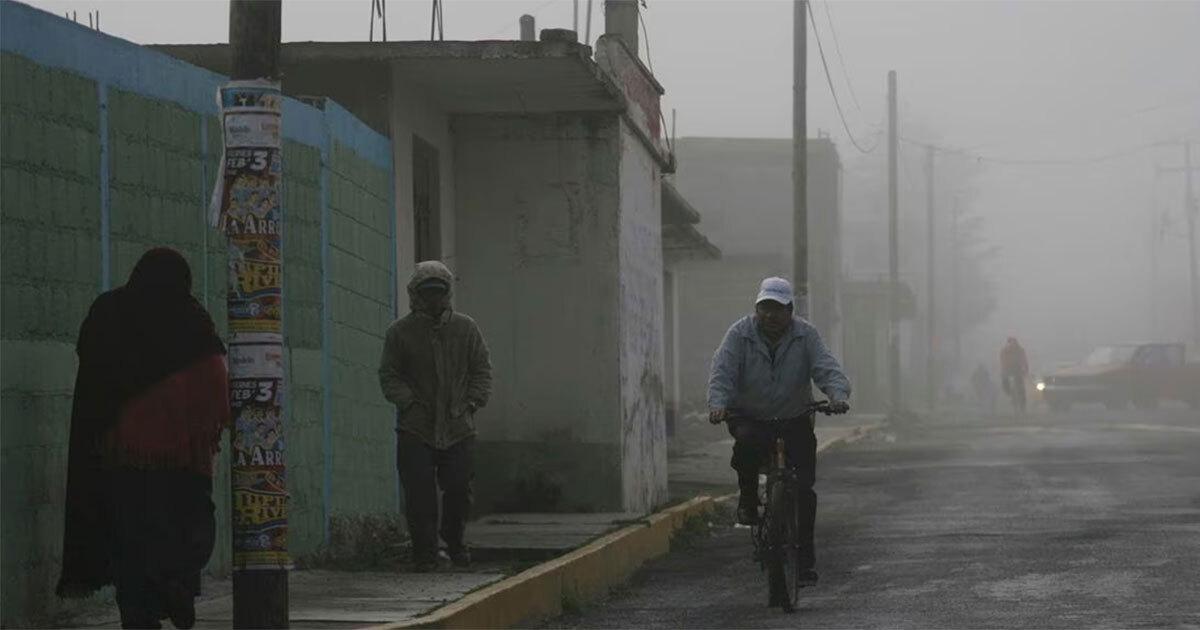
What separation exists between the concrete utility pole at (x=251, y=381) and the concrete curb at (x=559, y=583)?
3.89ft

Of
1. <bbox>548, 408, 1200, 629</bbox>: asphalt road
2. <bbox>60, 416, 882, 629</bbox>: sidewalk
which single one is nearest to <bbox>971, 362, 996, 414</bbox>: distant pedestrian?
<bbox>548, 408, 1200, 629</bbox>: asphalt road

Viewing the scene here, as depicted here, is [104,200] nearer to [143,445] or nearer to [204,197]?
[204,197]

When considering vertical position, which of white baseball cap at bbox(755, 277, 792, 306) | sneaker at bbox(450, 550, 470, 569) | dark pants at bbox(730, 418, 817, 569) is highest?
white baseball cap at bbox(755, 277, 792, 306)

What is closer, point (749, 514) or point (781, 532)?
point (781, 532)

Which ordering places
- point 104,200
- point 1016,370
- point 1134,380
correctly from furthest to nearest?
point 1134,380 → point 1016,370 → point 104,200

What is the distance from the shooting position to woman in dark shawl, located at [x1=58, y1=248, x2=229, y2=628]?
7773 mm

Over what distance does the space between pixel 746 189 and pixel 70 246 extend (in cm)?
5081

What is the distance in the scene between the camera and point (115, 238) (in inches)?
380

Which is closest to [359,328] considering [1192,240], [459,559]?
[459,559]

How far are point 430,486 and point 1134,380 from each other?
39.2m

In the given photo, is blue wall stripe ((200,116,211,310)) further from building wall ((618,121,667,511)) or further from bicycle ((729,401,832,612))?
building wall ((618,121,667,511))

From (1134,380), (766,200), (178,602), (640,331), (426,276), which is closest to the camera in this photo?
(178,602)

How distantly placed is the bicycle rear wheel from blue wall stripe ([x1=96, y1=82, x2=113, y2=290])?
348 centimetres

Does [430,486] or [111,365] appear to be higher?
[111,365]
